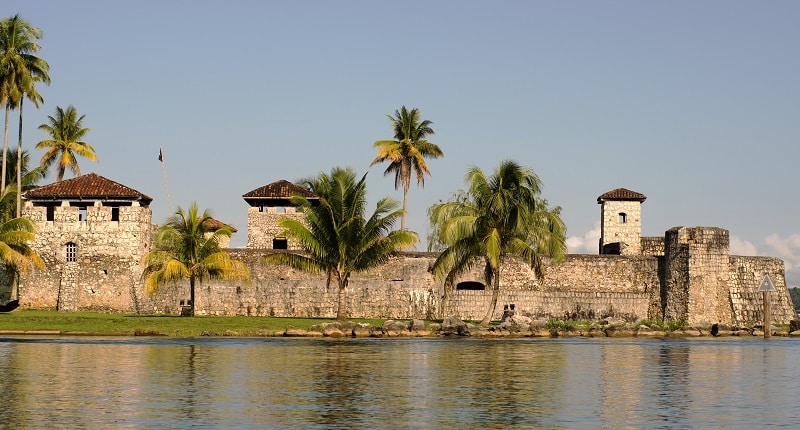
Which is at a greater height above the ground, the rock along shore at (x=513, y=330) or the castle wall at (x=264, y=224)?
the castle wall at (x=264, y=224)

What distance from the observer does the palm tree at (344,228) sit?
1882 inches

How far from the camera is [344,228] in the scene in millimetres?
47656

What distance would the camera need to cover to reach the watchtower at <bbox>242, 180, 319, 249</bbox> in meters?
66.9

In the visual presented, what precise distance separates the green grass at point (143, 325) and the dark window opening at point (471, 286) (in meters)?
10.7

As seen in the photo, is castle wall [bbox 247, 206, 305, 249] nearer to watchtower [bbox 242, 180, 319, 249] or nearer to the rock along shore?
watchtower [bbox 242, 180, 319, 249]

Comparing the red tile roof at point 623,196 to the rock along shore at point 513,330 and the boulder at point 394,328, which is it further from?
the boulder at point 394,328

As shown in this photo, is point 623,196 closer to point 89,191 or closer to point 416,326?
point 416,326

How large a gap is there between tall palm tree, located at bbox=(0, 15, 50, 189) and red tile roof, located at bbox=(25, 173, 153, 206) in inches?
173

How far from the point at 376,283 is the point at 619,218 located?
902 inches

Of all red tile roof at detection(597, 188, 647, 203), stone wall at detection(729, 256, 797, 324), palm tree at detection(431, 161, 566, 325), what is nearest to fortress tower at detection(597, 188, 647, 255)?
red tile roof at detection(597, 188, 647, 203)

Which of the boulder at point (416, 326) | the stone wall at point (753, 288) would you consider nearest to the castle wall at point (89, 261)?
the boulder at point (416, 326)

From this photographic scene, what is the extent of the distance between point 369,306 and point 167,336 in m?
13.0

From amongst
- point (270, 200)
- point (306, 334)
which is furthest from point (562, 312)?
point (270, 200)

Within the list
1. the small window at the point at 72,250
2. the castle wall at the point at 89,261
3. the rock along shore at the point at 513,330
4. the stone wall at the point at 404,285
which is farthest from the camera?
the small window at the point at 72,250
